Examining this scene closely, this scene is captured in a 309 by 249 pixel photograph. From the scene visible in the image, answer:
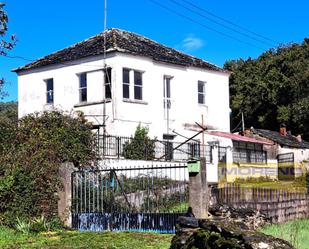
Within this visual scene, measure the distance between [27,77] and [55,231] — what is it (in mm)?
21028

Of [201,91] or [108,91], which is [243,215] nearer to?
[108,91]

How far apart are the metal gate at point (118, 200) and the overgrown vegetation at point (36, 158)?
804 millimetres

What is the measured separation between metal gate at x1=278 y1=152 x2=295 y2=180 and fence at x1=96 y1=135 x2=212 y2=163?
1219 cm

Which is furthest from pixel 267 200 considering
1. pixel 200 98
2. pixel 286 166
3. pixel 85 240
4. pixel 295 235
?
pixel 286 166

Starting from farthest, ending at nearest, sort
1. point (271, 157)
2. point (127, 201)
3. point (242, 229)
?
point (271, 157)
point (127, 201)
point (242, 229)

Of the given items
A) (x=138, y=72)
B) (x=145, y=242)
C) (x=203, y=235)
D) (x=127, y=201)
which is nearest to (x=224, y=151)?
(x=138, y=72)

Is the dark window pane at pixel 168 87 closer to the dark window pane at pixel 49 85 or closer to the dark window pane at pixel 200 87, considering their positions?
the dark window pane at pixel 200 87

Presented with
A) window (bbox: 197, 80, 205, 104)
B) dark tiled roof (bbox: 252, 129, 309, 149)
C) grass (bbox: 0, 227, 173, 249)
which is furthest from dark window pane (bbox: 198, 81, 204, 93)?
grass (bbox: 0, 227, 173, 249)

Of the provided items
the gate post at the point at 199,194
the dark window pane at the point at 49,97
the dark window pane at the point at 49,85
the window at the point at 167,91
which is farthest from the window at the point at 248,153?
the gate post at the point at 199,194

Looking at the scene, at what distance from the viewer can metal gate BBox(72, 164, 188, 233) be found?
48.9 ft

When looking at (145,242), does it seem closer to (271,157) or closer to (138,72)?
(138,72)

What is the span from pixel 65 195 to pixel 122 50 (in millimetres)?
14576

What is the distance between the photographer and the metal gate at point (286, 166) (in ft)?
134

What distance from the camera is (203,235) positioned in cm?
834
